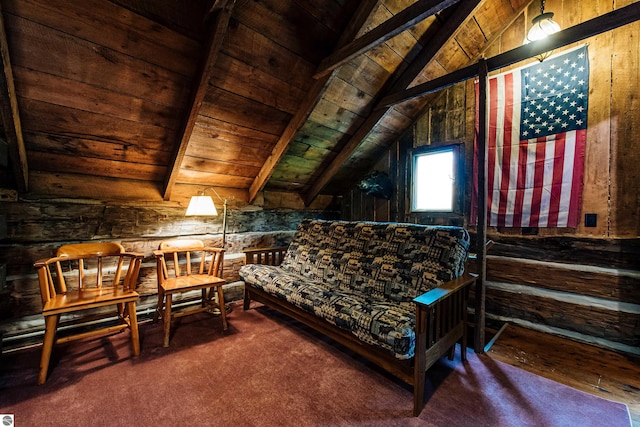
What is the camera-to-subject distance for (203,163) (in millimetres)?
2918

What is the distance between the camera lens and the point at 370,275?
2.35m

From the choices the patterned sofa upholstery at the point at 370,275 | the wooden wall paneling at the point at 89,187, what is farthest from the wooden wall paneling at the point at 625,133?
the wooden wall paneling at the point at 89,187

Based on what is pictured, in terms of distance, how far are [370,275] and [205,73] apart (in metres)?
2.03

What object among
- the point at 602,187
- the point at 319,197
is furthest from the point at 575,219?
the point at 319,197

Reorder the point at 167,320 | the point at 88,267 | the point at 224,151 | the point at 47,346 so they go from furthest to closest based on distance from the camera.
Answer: the point at 224,151 < the point at 88,267 < the point at 167,320 < the point at 47,346

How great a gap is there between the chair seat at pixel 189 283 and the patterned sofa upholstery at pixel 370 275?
1.28 feet

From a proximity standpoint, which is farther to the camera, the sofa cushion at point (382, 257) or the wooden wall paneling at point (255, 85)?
the wooden wall paneling at point (255, 85)

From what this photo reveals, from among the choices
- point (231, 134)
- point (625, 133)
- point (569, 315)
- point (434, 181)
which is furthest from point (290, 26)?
point (569, 315)

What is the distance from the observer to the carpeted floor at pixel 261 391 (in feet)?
4.85

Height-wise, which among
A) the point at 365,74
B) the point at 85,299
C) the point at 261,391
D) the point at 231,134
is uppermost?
the point at 365,74

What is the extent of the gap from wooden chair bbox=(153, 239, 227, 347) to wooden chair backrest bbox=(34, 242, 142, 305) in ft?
0.78

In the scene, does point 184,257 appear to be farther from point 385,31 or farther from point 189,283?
point 385,31

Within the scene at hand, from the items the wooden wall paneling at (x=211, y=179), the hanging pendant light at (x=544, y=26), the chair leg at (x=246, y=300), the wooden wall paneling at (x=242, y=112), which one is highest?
the hanging pendant light at (x=544, y=26)

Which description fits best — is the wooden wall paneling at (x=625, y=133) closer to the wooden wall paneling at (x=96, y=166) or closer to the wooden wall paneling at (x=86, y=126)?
the wooden wall paneling at (x=86, y=126)
